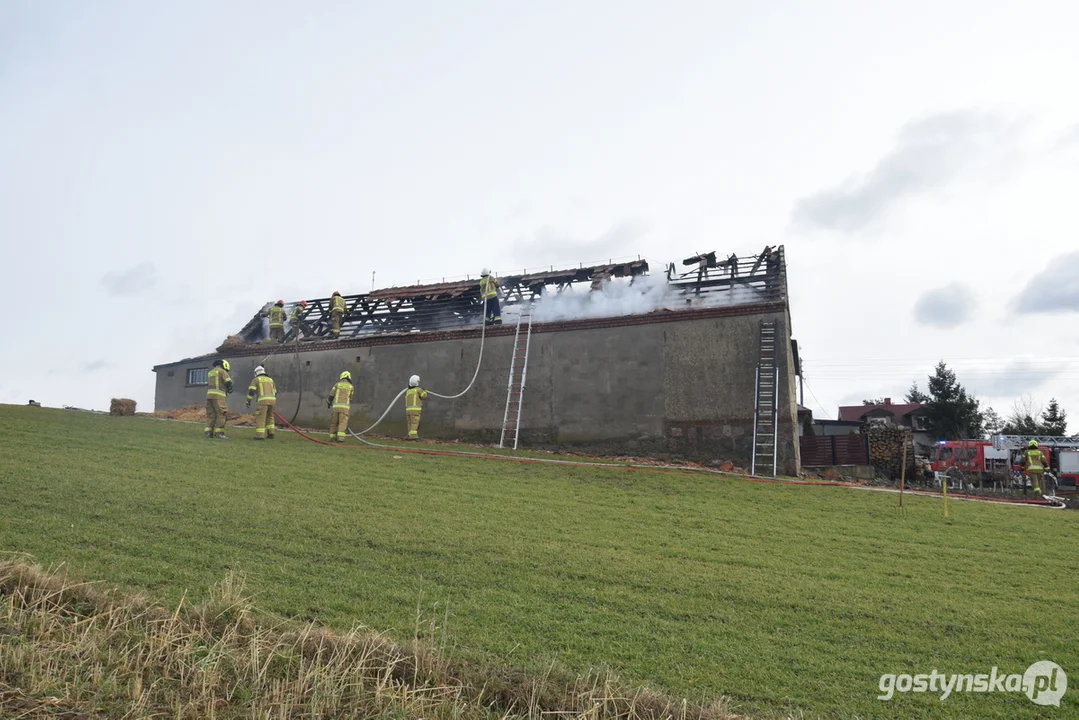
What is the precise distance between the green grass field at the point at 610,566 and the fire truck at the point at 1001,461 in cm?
1728

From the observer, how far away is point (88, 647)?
422cm

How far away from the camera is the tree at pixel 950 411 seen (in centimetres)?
4750

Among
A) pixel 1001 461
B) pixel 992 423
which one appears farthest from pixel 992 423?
pixel 1001 461

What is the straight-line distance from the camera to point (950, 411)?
4812 centimetres

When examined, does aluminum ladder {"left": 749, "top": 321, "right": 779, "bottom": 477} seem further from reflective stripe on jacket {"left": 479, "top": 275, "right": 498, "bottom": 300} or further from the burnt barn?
reflective stripe on jacket {"left": 479, "top": 275, "right": 498, "bottom": 300}

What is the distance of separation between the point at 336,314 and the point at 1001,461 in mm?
28278

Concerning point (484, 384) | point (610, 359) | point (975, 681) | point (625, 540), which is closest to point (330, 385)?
point (484, 384)

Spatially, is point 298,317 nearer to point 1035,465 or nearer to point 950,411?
point 1035,465

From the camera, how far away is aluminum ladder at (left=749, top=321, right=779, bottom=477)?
16359 millimetres

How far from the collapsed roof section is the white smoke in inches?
2.2

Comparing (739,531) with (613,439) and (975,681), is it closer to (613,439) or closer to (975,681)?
(975,681)

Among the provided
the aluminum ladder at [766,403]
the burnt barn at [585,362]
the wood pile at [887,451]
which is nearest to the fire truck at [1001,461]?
the wood pile at [887,451]

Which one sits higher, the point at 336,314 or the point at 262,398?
the point at 336,314

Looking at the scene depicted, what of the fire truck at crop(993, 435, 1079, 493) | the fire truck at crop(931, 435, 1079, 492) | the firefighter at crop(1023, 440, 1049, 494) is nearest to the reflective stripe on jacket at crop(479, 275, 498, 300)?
the firefighter at crop(1023, 440, 1049, 494)
